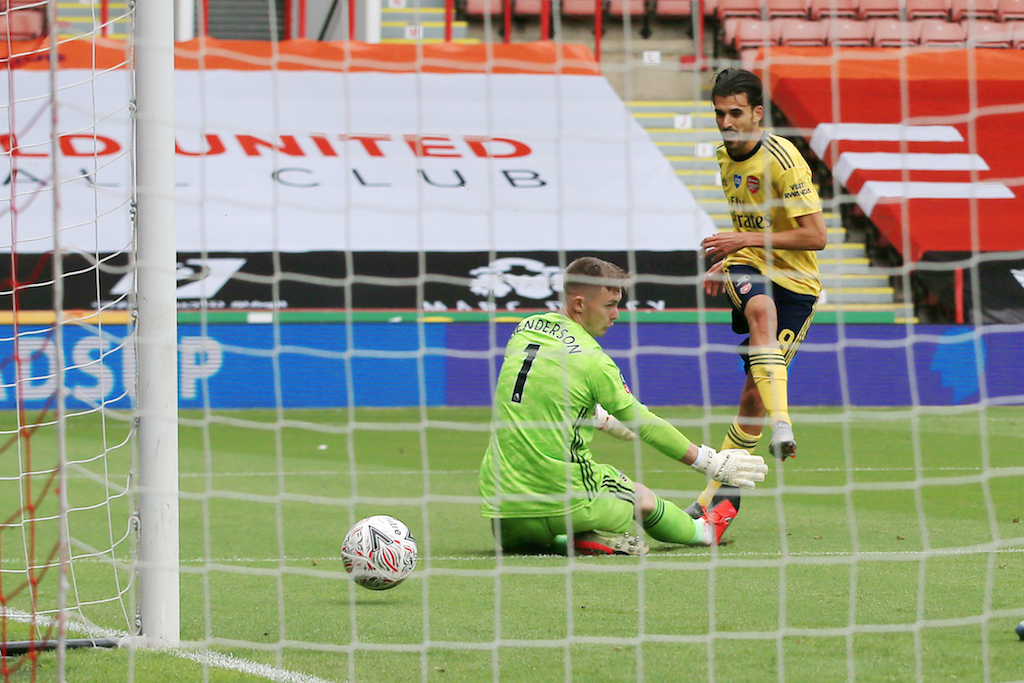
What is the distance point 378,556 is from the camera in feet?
12.3

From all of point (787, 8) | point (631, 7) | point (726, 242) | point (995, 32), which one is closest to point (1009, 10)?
point (995, 32)

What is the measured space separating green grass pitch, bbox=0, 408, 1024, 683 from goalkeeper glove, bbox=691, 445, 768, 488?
5.6 inches

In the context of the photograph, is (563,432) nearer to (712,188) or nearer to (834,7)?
(712,188)

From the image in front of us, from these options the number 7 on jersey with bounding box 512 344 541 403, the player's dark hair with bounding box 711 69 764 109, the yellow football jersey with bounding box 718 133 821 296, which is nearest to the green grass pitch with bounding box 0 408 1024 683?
the number 7 on jersey with bounding box 512 344 541 403

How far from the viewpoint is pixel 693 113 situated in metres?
15.5

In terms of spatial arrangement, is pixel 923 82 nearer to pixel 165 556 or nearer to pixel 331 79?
pixel 331 79

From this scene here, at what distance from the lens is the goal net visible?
10.1ft

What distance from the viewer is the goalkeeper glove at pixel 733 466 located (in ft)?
12.9

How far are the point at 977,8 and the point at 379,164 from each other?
25.3ft

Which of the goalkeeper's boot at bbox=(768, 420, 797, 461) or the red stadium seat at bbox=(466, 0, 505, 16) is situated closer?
the goalkeeper's boot at bbox=(768, 420, 797, 461)

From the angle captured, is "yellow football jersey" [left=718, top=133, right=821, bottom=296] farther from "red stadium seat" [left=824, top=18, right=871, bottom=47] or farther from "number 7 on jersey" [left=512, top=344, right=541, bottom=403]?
"red stadium seat" [left=824, top=18, right=871, bottom=47]

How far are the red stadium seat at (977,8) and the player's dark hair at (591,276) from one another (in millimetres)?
9503

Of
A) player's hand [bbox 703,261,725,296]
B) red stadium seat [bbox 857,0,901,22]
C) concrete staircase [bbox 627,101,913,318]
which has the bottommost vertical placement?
player's hand [bbox 703,261,725,296]

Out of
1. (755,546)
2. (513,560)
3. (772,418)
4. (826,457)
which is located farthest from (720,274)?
(826,457)
